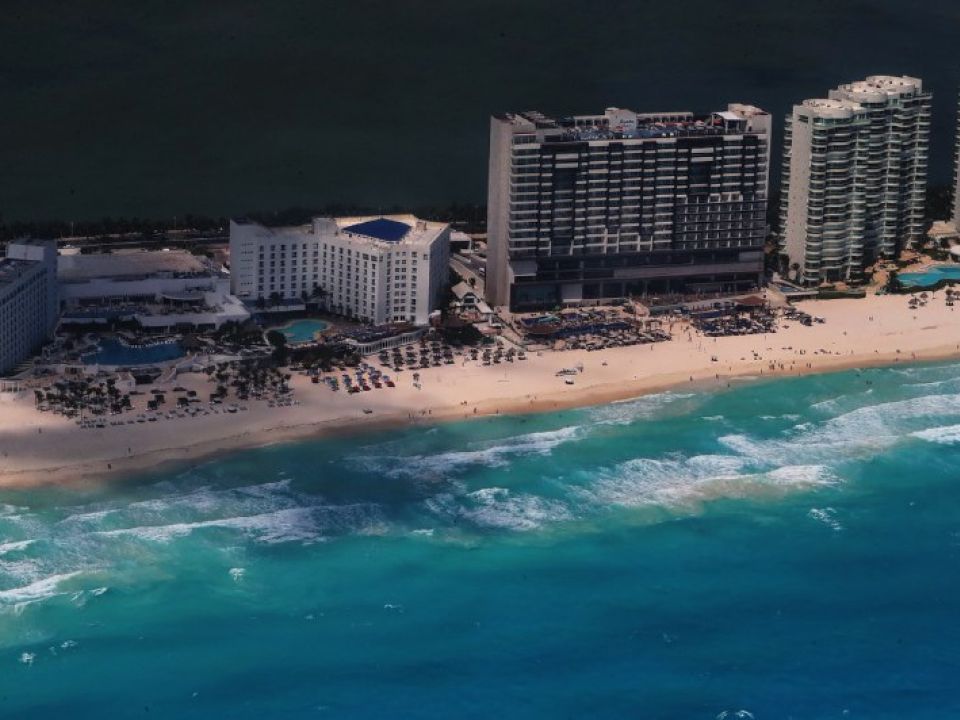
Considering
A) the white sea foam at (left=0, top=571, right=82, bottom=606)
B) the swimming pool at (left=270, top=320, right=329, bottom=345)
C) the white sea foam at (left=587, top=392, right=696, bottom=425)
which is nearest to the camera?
the white sea foam at (left=0, top=571, right=82, bottom=606)

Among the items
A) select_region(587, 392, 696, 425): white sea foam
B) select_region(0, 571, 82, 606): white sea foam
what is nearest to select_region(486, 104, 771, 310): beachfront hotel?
select_region(587, 392, 696, 425): white sea foam

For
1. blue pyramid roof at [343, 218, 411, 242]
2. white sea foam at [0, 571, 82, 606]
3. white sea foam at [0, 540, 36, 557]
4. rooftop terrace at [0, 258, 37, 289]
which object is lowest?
white sea foam at [0, 571, 82, 606]

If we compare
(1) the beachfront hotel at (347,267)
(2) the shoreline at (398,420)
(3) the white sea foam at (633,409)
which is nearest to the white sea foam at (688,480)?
(3) the white sea foam at (633,409)

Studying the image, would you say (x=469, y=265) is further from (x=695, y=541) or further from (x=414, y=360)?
(x=695, y=541)

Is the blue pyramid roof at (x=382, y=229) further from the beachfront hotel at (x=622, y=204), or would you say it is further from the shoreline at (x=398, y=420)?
the shoreline at (x=398, y=420)

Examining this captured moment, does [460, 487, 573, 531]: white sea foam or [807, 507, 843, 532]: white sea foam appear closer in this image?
[460, 487, 573, 531]: white sea foam

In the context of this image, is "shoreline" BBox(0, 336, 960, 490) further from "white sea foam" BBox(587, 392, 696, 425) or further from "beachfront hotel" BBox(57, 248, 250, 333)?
"beachfront hotel" BBox(57, 248, 250, 333)
